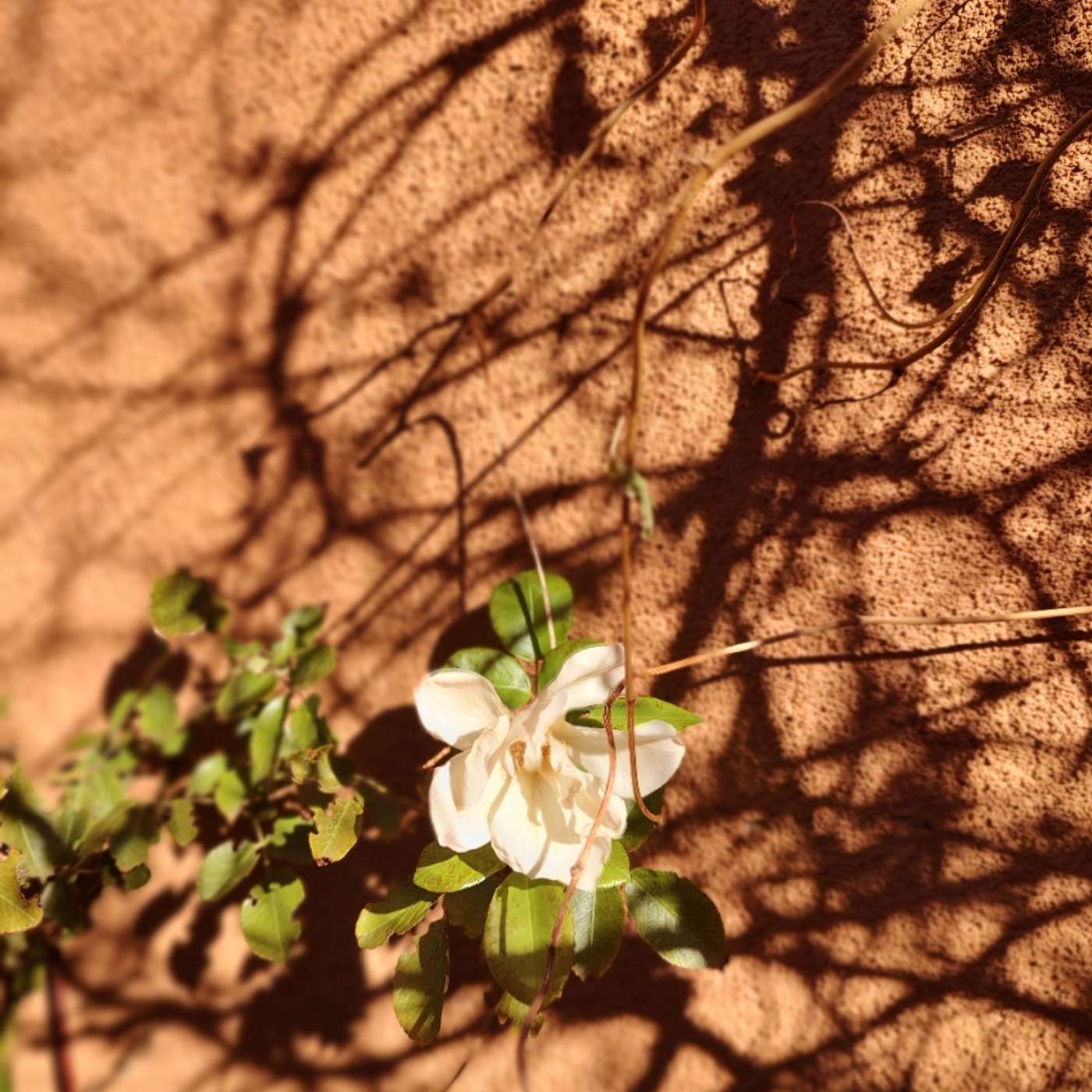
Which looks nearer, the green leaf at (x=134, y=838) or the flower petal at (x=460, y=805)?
the flower petal at (x=460, y=805)

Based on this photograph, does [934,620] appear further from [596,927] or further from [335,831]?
[335,831]

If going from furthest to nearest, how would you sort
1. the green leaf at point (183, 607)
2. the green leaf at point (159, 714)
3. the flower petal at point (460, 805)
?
the green leaf at point (159, 714)
the green leaf at point (183, 607)
the flower petal at point (460, 805)

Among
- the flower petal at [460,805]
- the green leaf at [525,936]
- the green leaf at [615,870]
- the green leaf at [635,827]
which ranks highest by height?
the flower petal at [460,805]

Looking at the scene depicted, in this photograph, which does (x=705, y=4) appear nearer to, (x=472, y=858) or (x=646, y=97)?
(x=646, y=97)

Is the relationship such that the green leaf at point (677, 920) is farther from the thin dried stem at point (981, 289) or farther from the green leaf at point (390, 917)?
the thin dried stem at point (981, 289)

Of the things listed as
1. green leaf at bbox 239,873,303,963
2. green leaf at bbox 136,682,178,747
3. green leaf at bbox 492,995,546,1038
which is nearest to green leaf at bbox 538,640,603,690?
green leaf at bbox 492,995,546,1038

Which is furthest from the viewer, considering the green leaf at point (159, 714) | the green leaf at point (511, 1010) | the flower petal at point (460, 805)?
the green leaf at point (159, 714)

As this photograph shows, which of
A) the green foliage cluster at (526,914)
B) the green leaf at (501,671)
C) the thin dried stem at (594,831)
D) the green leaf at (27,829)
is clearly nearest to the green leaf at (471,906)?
the green foliage cluster at (526,914)
